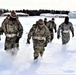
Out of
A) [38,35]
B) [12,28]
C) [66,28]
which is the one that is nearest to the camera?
[38,35]

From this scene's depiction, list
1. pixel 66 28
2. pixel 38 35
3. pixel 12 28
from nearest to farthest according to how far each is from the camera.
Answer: pixel 38 35 < pixel 12 28 < pixel 66 28

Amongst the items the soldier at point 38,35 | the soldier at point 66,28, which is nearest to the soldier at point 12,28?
the soldier at point 38,35

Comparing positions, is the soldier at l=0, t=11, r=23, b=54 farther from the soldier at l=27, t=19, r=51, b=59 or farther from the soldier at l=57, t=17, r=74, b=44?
the soldier at l=57, t=17, r=74, b=44

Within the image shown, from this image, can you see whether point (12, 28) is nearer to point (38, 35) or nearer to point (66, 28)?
point (38, 35)

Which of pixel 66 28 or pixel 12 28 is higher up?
pixel 12 28

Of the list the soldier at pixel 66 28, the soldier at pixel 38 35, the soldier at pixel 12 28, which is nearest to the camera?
the soldier at pixel 38 35

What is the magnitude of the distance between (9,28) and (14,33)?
0.22 meters

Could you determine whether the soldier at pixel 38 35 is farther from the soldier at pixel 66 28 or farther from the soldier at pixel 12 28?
the soldier at pixel 66 28

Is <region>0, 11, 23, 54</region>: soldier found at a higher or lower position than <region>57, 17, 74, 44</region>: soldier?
higher

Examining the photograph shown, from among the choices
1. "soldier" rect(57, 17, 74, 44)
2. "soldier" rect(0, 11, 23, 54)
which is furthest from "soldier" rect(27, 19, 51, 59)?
"soldier" rect(57, 17, 74, 44)

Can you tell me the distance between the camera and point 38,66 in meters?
9.49

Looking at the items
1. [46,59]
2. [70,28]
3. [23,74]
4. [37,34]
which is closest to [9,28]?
[37,34]

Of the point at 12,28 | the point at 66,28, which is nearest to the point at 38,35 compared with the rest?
the point at 12,28

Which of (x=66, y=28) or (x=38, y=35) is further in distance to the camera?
(x=66, y=28)
